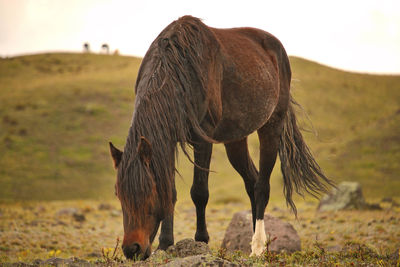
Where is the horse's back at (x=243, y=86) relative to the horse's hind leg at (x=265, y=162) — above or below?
above

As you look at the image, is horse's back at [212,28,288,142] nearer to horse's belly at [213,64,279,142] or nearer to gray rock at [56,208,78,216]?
horse's belly at [213,64,279,142]

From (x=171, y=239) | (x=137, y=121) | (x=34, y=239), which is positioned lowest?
(x=34, y=239)

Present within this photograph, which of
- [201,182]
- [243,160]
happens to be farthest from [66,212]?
[201,182]

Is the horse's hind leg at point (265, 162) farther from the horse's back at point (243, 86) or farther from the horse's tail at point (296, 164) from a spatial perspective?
the horse's back at point (243, 86)

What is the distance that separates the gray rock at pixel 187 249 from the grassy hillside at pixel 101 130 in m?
6.64

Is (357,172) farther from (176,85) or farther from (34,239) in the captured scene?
(176,85)

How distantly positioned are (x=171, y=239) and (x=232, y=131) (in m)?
1.57

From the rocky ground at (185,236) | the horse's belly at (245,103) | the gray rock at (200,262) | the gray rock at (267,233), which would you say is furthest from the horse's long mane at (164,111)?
the gray rock at (267,233)

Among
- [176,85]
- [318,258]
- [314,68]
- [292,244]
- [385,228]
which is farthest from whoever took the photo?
[314,68]

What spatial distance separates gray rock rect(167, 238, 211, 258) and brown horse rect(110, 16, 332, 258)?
0.65 ft

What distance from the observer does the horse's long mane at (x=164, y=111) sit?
3949mm

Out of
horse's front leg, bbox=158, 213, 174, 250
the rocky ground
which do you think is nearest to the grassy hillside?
the rocky ground

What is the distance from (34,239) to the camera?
10312 millimetres

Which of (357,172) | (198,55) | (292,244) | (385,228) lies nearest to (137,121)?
(198,55)
